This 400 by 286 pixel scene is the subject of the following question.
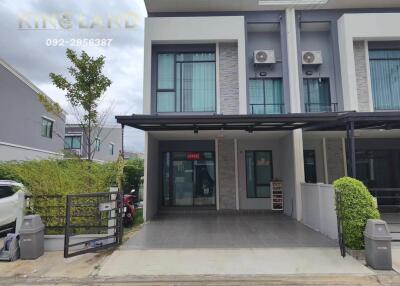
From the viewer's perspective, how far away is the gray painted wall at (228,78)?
12156 mm

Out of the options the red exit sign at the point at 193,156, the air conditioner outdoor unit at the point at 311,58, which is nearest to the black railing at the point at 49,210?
the red exit sign at the point at 193,156

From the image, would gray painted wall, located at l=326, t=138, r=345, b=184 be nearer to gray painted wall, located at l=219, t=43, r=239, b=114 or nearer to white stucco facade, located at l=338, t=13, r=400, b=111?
white stucco facade, located at l=338, t=13, r=400, b=111

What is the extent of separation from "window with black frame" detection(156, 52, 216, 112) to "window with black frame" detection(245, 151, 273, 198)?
297 centimetres

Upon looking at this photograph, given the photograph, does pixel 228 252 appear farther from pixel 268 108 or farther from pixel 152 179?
pixel 268 108

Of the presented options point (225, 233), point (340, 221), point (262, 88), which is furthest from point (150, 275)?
point (262, 88)

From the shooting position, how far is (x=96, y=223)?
24.4 ft

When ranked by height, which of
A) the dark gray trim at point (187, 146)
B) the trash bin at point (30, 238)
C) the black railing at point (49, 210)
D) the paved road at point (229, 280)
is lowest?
the paved road at point (229, 280)

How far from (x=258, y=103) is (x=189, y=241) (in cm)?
689

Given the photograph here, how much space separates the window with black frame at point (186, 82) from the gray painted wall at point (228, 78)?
343mm

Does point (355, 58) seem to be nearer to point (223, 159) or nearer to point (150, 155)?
point (223, 159)

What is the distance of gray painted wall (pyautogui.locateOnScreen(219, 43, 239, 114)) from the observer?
12.2m

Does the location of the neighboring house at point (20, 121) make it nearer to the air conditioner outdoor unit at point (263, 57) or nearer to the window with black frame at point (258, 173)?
the window with black frame at point (258, 173)

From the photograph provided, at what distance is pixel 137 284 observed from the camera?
5.19m

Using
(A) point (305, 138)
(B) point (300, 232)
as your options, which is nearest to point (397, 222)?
(B) point (300, 232)
